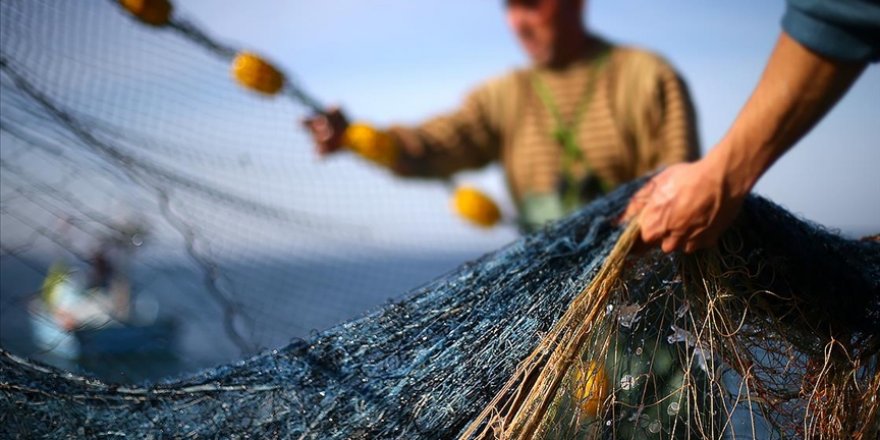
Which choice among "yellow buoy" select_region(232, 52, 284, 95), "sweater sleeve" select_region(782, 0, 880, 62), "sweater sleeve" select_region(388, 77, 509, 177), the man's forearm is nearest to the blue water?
"sweater sleeve" select_region(388, 77, 509, 177)

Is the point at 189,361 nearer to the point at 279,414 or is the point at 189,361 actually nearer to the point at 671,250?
the point at 279,414

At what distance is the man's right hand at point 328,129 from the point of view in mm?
2727

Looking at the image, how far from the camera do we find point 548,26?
8.71ft

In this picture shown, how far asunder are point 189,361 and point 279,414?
1255 mm

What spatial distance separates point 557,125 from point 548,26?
27cm

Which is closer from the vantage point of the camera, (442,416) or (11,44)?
(442,416)

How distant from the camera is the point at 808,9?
1325 millimetres

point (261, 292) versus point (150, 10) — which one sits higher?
point (150, 10)

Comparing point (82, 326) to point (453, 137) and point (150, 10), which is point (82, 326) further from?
point (453, 137)

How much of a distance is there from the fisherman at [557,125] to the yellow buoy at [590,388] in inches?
33.4

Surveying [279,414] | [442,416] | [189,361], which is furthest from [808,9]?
[189,361]

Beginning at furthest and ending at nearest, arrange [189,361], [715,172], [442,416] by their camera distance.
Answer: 1. [189,361]
2. [442,416]
3. [715,172]

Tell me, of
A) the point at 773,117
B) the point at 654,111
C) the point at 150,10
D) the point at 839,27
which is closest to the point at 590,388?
the point at 773,117

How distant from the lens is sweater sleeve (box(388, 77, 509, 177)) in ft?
9.15
